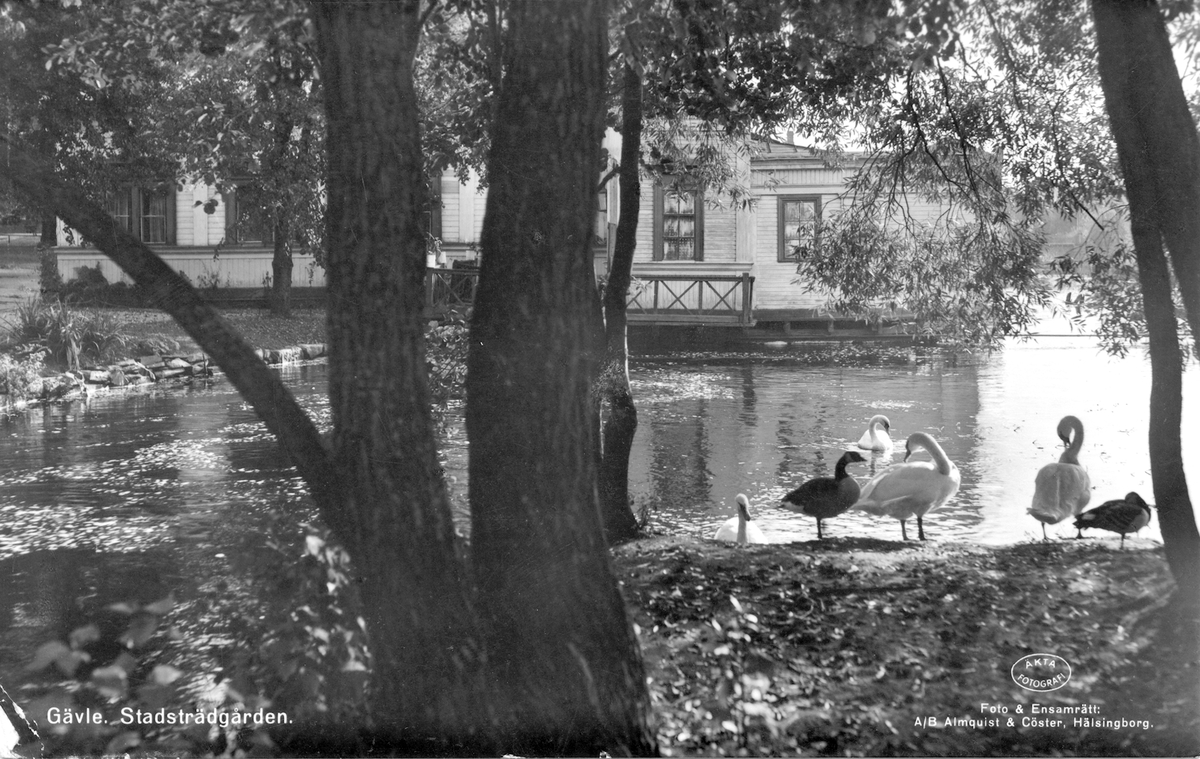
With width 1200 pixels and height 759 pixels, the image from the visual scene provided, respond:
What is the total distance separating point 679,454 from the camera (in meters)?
7.14

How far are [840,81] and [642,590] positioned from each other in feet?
9.63

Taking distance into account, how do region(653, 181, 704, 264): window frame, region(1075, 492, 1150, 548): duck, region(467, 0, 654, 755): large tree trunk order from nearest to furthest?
1. region(467, 0, 654, 755): large tree trunk
2. region(1075, 492, 1150, 548): duck
3. region(653, 181, 704, 264): window frame

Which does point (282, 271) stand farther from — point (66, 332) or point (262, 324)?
point (66, 332)

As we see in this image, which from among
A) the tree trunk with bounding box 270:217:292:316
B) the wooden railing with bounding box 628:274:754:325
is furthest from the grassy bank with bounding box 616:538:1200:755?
the wooden railing with bounding box 628:274:754:325

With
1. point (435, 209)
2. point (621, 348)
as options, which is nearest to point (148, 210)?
point (435, 209)

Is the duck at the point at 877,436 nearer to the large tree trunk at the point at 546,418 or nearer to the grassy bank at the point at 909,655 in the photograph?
the grassy bank at the point at 909,655

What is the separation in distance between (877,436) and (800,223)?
4.66 feet

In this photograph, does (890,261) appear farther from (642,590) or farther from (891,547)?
(642,590)

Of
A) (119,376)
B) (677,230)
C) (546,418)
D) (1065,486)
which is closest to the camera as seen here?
(546,418)

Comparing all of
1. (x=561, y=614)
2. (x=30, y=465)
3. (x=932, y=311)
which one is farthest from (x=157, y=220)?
(x=932, y=311)

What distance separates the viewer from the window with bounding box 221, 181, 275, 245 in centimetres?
404

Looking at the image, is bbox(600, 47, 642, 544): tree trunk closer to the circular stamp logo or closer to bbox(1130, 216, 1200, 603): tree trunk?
the circular stamp logo

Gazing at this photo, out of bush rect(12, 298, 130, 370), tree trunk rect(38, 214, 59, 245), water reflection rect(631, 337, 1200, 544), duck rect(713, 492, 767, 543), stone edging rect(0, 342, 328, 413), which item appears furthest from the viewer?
duck rect(713, 492, 767, 543)

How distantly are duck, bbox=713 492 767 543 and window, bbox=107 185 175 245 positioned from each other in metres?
3.29
